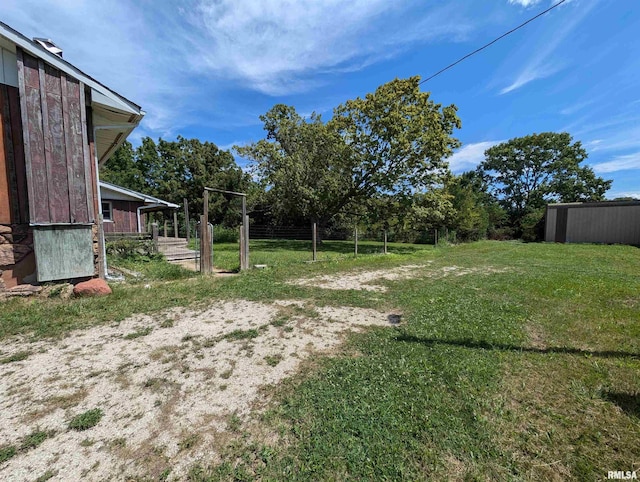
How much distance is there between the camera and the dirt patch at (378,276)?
248 inches

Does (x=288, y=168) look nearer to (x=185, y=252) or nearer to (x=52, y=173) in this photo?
(x=185, y=252)

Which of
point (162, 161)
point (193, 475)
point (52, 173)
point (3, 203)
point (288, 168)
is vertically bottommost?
point (193, 475)

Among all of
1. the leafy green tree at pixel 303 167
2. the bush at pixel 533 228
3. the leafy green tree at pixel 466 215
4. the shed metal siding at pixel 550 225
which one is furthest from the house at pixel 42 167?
the bush at pixel 533 228

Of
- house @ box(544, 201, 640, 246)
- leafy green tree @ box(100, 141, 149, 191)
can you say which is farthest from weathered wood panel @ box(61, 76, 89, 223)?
leafy green tree @ box(100, 141, 149, 191)

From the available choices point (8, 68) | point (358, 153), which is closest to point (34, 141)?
point (8, 68)

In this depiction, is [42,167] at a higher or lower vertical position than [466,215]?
higher

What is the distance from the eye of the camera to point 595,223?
1900 centimetres

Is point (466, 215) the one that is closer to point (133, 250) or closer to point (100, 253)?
point (133, 250)

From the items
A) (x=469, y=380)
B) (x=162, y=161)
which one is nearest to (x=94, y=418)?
(x=469, y=380)

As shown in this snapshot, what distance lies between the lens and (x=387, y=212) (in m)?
16.8

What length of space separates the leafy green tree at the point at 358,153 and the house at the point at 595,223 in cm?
1142

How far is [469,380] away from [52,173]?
22.1ft

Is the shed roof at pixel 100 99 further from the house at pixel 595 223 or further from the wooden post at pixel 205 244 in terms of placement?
the house at pixel 595 223

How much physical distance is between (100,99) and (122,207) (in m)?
10.1
